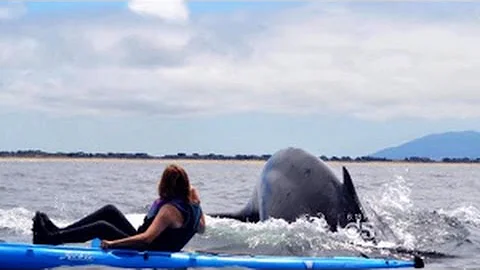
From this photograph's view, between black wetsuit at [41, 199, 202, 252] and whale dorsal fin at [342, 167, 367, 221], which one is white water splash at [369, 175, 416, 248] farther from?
black wetsuit at [41, 199, 202, 252]

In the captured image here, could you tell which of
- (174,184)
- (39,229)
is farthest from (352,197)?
(39,229)

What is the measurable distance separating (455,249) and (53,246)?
255 inches

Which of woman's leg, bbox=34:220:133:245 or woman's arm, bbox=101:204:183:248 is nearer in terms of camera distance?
woman's arm, bbox=101:204:183:248

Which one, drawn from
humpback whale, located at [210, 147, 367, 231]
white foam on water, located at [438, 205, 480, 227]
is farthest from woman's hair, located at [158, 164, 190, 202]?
white foam on water, located at [438, 205, 480, 227]

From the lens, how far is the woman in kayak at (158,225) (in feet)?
35.6

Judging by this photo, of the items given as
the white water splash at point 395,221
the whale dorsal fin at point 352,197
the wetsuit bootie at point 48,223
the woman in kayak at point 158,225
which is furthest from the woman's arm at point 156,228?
the white water splash at point 395,221

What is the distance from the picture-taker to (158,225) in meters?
10.9

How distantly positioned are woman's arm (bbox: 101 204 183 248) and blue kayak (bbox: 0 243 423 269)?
0.14 m

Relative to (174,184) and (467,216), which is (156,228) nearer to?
(174,184)

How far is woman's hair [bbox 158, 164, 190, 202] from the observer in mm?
10828

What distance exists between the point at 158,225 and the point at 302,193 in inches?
150

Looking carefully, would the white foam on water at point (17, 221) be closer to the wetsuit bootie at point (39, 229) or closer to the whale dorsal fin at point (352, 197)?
the wetsuit bootie at point (39, 229)

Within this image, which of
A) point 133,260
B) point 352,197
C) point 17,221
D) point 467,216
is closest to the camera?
point 133,260

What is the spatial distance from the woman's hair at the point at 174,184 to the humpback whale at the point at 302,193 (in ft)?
10.2
